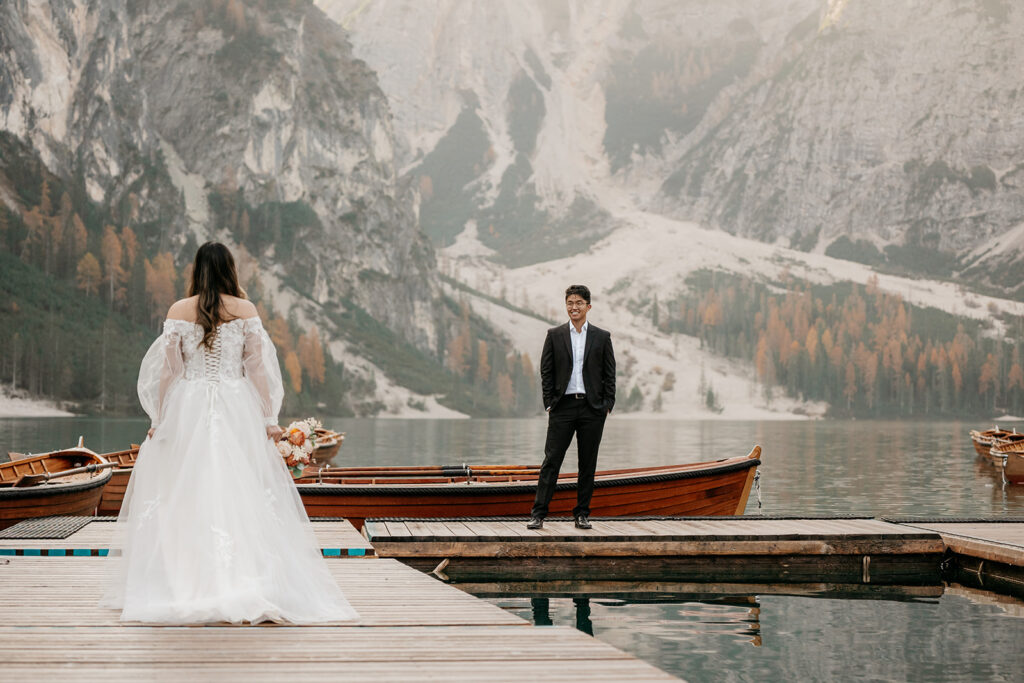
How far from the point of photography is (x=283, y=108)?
590 ft

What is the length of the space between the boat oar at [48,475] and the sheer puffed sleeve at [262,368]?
35.7 ft

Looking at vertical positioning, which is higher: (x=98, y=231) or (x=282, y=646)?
(x=98, y=231)

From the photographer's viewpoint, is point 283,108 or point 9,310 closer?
point 9,310

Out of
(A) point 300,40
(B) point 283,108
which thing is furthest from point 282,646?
(A) point 300,40

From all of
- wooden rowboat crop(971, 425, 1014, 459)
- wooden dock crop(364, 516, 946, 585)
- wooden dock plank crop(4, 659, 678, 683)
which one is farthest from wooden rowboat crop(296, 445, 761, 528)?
wooden rowboat crop(971, 425, 1014, 459)

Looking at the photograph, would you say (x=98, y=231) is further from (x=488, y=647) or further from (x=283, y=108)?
(x=488, y=647)

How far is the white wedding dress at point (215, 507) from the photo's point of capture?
279 inches

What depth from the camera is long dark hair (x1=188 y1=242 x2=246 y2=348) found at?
7.39m

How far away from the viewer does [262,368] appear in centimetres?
772

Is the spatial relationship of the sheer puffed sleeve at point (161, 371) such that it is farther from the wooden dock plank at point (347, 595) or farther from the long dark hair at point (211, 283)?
the wooden dock plank at point (347, 595)

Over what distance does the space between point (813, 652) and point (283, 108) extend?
180 meters

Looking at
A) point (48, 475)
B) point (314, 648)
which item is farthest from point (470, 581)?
point (48, 475)

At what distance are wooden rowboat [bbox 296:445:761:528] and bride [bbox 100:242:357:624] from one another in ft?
28.1

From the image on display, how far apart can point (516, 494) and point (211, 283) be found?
33.0 ft
